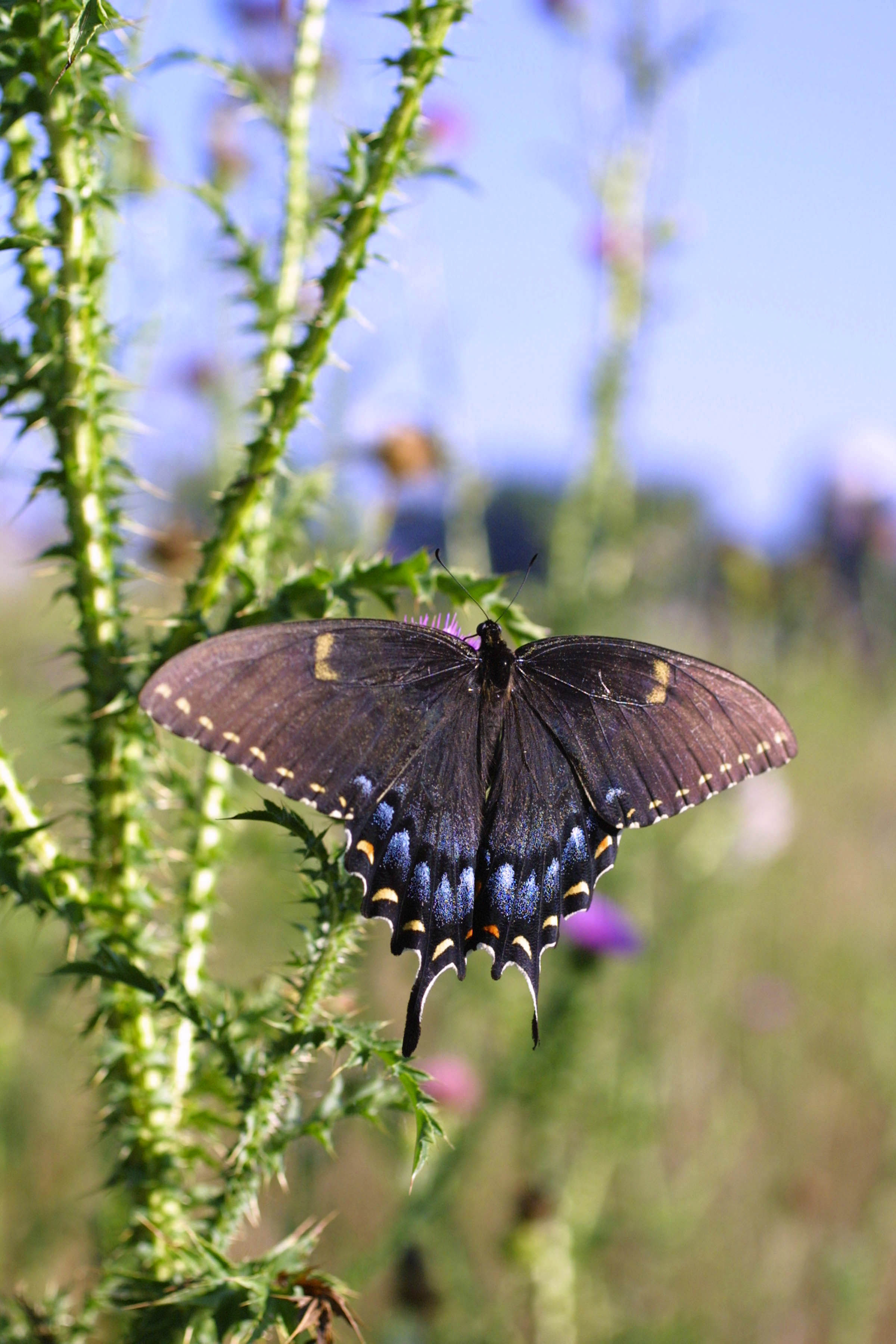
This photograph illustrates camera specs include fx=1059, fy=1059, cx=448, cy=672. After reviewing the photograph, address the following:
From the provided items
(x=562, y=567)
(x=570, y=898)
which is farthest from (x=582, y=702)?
(x=562, y=567)

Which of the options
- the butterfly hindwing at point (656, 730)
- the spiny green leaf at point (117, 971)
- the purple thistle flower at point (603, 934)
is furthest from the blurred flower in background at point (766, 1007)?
the spiny green leaf at point (117, 971)

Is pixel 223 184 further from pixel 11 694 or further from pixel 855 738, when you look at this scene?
pixel 855 738

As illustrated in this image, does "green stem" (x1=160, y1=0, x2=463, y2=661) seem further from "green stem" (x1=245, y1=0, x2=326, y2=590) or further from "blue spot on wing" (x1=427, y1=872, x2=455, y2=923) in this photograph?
"blue spot on wing" (x1=427, y1=872, x2=455, y2=923)

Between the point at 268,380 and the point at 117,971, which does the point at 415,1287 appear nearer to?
the point at 117,971

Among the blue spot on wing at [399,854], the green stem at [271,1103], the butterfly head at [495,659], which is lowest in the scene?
the green stem at [271,1103]

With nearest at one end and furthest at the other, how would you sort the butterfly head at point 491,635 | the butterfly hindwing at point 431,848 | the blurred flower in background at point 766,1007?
1. the butterfly hindwing at point 431,848
2. the butterfly head at point 491,635
3. the blurred flower in background at point 766,1007

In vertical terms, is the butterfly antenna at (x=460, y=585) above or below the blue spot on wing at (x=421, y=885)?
above

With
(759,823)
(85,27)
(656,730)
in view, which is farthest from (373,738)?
(759,823)

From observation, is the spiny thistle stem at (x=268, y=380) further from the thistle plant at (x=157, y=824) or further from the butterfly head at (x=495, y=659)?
the butterfly head at (x=495, y=659)
